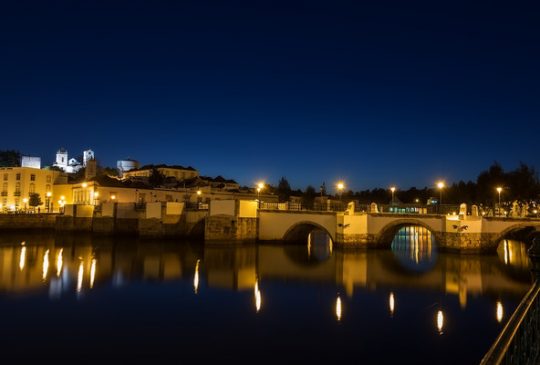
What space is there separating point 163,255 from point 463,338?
1740 cm

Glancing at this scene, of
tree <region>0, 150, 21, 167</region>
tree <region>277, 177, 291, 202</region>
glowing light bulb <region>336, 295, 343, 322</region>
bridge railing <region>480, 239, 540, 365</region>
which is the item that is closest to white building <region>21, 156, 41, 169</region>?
tree <region>0, 150, 21, 167</region>

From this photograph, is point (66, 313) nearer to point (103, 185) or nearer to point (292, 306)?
point (292, 306)

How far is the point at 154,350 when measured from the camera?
884cm

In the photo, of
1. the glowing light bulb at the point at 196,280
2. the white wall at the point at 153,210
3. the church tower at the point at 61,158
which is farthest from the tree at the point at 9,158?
the glowing light bulb at the point at 196,280

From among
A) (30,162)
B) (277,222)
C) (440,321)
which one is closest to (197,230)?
(277,222)

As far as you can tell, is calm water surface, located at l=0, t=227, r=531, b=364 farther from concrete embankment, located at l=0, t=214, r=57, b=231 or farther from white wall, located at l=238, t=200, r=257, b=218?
concrete embankment, located at l=0, t=214, r=57, b=231

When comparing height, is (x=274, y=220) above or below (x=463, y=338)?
above

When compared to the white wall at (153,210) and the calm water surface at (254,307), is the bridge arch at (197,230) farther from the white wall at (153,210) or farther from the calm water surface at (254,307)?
the calm water surface at (254,307)

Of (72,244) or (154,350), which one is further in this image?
(72,244)

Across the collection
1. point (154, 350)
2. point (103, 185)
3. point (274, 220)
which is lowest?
point (154, 350)

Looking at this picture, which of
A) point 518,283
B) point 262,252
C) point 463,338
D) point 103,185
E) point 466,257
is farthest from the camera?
point 103,185

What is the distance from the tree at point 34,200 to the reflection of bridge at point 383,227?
30899mm

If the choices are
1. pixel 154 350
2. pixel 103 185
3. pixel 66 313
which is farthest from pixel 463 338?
pixel 103 185

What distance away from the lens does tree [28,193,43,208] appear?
4792cm
